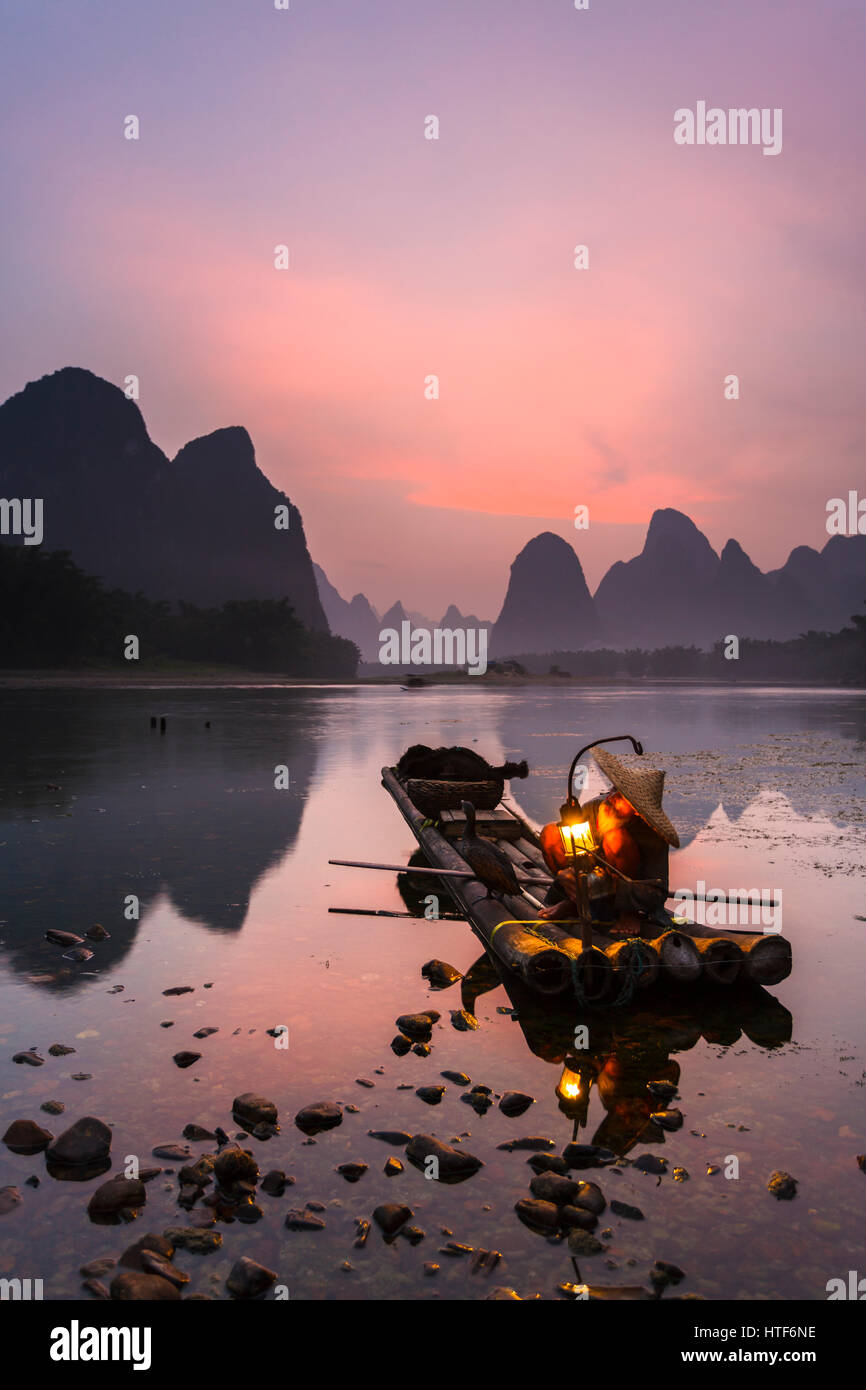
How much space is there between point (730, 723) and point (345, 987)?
4057cm

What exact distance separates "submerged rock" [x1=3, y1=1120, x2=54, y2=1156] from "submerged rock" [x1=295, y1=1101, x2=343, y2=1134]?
4.50ft

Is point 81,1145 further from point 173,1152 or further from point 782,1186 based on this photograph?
point 782,1186

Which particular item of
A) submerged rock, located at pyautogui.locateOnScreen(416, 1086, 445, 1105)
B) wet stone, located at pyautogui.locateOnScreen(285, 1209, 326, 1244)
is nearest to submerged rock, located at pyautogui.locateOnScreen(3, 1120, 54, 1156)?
wet stone, located at pyautogui.locateOnScreen(285, 1209, 326, 1244)

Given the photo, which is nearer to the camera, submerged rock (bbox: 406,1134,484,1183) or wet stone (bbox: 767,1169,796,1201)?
wet stone (bbox: 767,1169,796,1201)

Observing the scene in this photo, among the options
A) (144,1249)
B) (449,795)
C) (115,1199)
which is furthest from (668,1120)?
(449,795)

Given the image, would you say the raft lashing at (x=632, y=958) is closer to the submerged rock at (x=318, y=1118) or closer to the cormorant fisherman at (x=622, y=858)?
the cormorant fisherman at (x=622, y=858)

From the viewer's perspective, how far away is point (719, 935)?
7090 mm

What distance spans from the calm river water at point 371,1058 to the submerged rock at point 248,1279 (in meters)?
0.07

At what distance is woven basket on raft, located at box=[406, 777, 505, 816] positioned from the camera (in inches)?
528

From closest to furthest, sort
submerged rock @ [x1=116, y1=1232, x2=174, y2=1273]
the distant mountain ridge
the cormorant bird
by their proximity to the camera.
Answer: submerged rock @ [x1=116, y1=1232, x2=174, y2=1273], the cormorant bird, the distant mountain ridge

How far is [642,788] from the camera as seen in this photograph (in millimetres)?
7207

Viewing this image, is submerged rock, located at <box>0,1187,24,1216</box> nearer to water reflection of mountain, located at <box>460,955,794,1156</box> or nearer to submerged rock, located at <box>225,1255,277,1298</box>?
submerged rock, located at <box>225,1255,277,1298</box>

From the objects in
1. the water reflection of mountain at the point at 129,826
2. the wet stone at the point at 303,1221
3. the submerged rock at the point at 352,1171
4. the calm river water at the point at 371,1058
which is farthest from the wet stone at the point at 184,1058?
the water reflection of mountain at the point at 129,826
